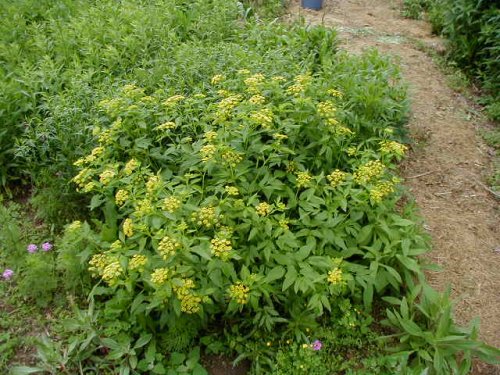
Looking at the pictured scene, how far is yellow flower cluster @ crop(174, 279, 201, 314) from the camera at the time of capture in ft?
8.10

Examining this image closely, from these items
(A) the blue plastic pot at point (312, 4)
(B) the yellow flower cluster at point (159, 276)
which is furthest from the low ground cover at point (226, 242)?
(A) the blue plastic pot at point (312, 4)

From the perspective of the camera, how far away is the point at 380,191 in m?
→ 3.01

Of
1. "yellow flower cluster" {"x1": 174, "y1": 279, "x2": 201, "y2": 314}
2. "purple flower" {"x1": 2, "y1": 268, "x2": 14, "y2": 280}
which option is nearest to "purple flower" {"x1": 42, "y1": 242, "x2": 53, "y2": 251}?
"purple flower" {"x1": 2, "y1": 268, "x2": 14, "y2": 280}

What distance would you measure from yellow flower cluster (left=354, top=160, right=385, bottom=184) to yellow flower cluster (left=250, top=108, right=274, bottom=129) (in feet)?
2.15

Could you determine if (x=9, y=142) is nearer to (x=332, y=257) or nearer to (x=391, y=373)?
(x=332, y=257)

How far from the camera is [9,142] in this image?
407 cm

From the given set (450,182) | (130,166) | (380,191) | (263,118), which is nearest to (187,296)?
(130,166)

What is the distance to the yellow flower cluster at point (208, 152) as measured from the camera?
2848 millimetres

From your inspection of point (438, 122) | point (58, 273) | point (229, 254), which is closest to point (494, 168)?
point (438, 122)

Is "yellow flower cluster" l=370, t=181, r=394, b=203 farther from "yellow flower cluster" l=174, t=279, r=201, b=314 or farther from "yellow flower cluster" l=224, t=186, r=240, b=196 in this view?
"yellow flower cluster" l=174, t=279, r=201, b=314

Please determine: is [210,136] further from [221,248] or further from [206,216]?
[221,248]

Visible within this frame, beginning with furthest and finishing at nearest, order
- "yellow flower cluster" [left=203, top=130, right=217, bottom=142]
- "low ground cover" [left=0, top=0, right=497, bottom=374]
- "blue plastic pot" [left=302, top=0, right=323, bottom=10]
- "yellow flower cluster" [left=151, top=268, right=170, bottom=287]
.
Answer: "blue plastic pot" [left=302, top=0, right=323, bottom=10] → "yellow flower cluster" [left=203, top=130, right=217, bottom=142] → "low ground cover" [left=0, top=0, right=497, bottom=374] → "yellow flower cluster" [left=151, top=268, right=170, bottom=287]

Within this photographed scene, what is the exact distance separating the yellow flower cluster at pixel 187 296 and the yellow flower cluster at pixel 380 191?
4.00 feet

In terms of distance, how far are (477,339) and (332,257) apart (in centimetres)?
104
